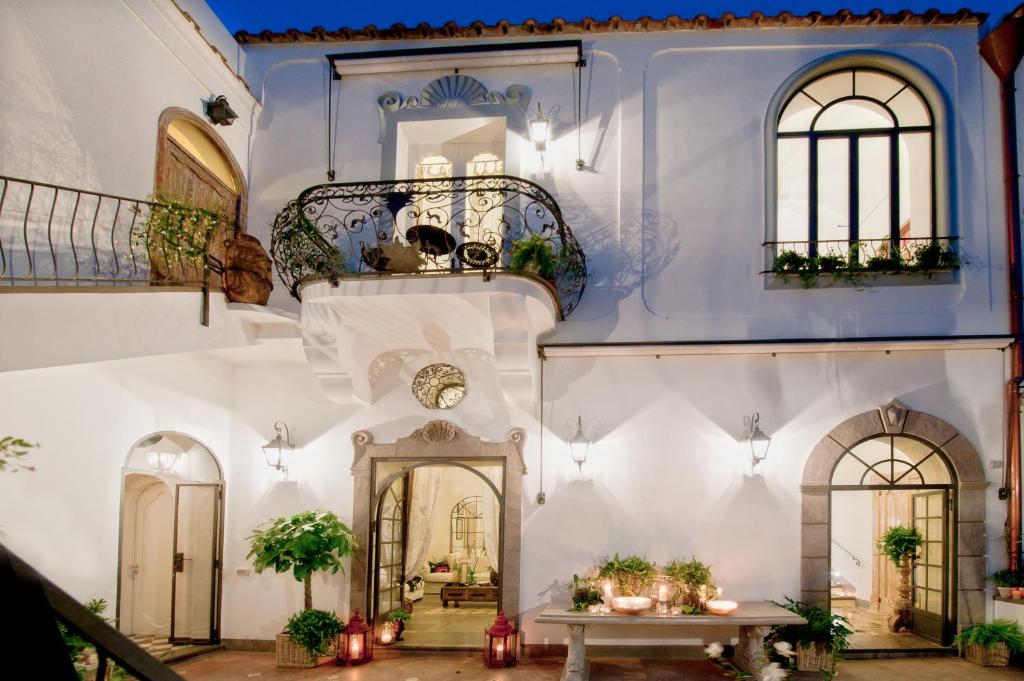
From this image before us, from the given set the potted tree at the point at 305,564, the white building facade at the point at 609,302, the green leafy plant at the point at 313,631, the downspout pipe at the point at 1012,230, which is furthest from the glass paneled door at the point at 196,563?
the downspout pipe at the point at 1012,230

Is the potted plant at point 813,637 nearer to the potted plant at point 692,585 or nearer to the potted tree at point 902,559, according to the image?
the potted plant at point 692,585

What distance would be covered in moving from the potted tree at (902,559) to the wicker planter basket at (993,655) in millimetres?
1649

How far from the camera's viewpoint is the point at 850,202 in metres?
9.21

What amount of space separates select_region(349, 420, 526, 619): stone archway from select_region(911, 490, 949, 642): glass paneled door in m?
4.21

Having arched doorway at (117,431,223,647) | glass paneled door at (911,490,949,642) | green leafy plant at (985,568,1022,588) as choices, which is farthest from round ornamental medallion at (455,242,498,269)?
green leafy plant at (985,568,1022,588)

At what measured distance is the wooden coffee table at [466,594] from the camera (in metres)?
12.9

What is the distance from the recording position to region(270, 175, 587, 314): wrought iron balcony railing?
309 inches

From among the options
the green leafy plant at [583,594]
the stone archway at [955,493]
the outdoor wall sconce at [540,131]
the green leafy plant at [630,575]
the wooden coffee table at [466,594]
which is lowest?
the wooden coffee table at [466,594]

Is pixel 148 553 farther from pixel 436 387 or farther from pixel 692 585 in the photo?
pixel 692 585

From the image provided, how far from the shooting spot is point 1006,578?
27.2 feet

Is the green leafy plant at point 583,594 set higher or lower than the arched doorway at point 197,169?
lower

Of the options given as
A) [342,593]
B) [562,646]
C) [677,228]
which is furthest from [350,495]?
[677,228]

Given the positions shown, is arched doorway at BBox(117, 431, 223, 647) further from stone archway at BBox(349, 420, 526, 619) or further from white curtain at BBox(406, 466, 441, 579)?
white curtain at BBox(406, 466, 441, 579)

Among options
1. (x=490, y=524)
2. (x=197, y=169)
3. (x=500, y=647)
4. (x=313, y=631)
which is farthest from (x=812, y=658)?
(x=197, y=169)
